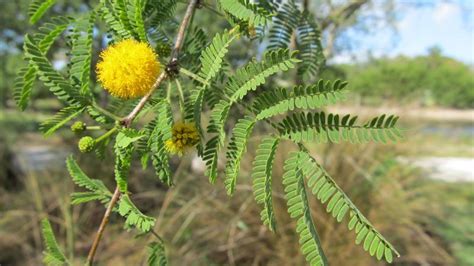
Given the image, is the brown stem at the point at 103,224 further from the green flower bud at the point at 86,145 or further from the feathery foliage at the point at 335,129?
the feathery foliage at the point at 335,129

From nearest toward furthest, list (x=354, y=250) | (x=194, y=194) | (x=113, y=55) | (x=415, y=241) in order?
(x=113, y=55) → (x=354, y=250) → (x=415, y=241) → (x=194, y=194)

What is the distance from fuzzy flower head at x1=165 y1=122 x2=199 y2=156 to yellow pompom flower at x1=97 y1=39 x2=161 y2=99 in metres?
0.07

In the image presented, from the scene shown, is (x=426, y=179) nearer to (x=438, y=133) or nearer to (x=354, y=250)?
(x=438, y=133)

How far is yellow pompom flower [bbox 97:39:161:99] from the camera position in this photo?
51cm

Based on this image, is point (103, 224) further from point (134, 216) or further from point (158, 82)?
point (158, 82)

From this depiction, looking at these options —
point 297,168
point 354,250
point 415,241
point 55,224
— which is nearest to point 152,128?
point 297,168

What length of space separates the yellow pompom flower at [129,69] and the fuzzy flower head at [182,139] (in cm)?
7

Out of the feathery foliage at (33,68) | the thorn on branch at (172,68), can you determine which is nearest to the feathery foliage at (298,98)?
the thorn on branch at (172,68)

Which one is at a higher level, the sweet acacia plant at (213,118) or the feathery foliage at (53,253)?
the sweet acacia plant at (213,118)

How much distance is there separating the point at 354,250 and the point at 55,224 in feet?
7.51

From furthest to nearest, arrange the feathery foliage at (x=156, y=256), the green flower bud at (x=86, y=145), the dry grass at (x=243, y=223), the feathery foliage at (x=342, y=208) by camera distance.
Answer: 1. the dry grass at (x=243, y=223)
2. the feathery foliage at (x=156, y=256)
3. the green flower bud at (x=86, y=145)
4. the feathery foliage at (x=342, y=208)

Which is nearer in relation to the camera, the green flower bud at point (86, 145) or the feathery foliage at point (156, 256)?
the green flower bud at point (86, 145)

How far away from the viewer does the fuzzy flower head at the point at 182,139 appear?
565 mm

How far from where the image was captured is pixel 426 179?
364cm
